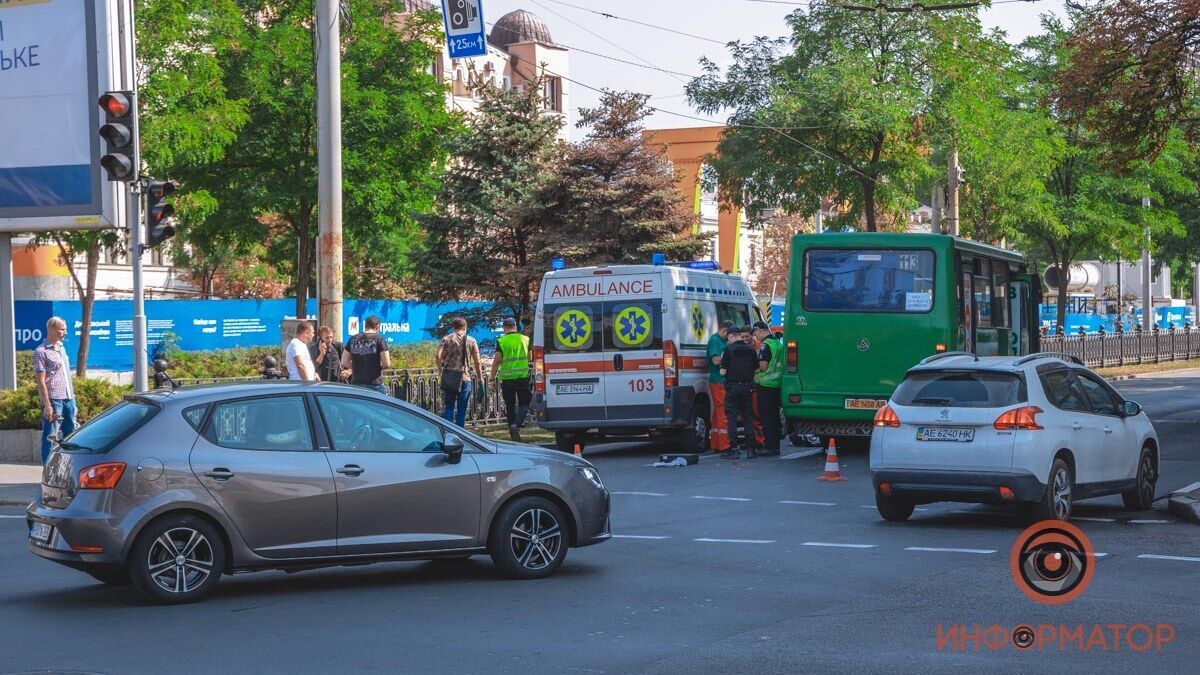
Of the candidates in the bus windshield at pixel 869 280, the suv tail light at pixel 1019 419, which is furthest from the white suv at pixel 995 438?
the bus windshield at pixel 869 280

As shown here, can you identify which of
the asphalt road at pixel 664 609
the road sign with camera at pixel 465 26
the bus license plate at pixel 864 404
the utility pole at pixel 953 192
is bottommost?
the asphalt road at pixel 664 609

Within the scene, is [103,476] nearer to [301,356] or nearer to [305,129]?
[301,356]

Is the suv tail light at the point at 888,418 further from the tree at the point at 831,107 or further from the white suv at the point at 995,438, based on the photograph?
the tree at the point at 831,107

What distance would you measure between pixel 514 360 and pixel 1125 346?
3431cm

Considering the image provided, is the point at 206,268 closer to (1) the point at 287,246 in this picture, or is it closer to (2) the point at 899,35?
(1) the point at 287,246

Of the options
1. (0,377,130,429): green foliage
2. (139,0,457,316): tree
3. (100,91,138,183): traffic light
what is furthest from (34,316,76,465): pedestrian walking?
(139,0,457,316): tree

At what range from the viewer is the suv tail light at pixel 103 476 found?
922 centimetres

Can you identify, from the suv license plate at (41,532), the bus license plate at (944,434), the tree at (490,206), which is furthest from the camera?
the tree at (490,206)

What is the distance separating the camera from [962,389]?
13406 millimetres

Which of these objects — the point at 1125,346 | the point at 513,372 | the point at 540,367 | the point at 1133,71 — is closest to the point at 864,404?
the point at 540,367

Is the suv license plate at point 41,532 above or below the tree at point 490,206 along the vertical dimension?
below

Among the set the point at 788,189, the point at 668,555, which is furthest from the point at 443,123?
the point at 668,555

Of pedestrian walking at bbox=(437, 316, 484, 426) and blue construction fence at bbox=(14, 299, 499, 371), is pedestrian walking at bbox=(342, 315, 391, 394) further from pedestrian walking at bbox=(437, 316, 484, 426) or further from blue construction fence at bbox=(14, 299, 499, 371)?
blue construction fence at bbox=(14, 299, 499, 371)

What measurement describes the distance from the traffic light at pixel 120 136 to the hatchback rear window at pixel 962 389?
26.7ft
